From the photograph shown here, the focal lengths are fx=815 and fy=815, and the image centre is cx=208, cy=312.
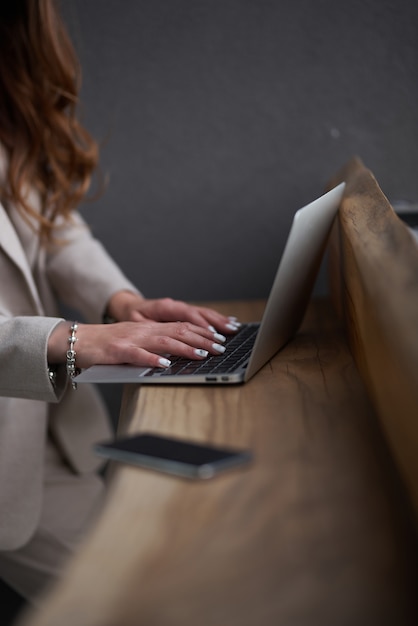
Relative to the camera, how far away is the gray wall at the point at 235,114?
190 cm

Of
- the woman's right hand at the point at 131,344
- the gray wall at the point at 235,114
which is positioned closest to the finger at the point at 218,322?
the woman's right hand at the point at 131,344

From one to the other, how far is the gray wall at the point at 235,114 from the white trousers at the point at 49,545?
74 centimetres

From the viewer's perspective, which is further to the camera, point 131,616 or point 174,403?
point 174,403

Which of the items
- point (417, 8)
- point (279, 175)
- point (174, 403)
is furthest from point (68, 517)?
point (417, 8)

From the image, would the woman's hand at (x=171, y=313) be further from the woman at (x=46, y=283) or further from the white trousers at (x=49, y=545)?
the white trousers at (x=49, y=545)

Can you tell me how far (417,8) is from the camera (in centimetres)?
186

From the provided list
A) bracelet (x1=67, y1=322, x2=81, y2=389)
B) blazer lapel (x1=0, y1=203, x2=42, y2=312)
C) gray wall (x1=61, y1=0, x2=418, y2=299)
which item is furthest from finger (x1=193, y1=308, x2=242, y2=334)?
gray wall (x1=61, y1=0, x2=418, y2=299)

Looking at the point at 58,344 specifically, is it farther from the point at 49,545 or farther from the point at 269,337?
the point at 49,545

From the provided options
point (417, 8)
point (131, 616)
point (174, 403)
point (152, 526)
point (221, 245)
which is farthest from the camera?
point (221, 245)

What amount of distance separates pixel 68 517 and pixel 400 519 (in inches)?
38.9

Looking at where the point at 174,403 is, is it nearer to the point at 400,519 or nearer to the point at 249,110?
the point at 400,519

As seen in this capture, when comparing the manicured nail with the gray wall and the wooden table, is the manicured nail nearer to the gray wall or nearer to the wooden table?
the wooden table

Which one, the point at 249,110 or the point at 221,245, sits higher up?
Result: the point at 249,110

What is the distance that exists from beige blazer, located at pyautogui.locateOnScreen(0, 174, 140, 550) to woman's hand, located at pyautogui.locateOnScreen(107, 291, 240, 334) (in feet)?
0.27
